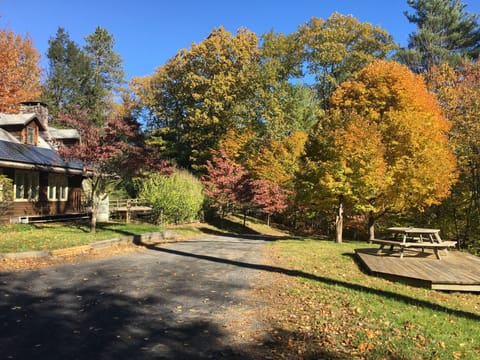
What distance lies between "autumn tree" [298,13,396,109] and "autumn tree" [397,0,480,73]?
494 centimetres

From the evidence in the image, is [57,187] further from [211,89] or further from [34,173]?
[211,89]

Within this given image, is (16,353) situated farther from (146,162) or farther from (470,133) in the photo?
(470,133)

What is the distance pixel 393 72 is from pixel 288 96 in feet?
52.7

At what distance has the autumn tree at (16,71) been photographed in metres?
31.1

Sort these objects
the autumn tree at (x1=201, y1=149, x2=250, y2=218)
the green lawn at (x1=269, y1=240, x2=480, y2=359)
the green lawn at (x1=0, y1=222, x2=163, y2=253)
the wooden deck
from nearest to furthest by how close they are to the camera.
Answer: the green lawn at (x1=269, y1=240, x2=480, y2=359) < the wooden deck < the green lawn at (x1=0, y1=222, x2=163, y2=253) < the autumn tree at (x1=201, y1=149, x2=250, y2=218)

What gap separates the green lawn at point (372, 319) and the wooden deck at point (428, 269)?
0.25 meters

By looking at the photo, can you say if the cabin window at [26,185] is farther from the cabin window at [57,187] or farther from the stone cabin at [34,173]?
the cabin window at [57,187]

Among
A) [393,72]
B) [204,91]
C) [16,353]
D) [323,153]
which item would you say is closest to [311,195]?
[323,153]

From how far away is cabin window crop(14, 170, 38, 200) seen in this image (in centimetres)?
1831

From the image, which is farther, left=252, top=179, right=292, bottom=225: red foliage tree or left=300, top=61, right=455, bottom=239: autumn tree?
left=252, top=179, right=292, bottom=225: red foliage tree

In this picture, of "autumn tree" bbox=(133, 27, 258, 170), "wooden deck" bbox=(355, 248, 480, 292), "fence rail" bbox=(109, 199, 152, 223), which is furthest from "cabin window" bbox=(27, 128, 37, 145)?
"wooden deck" bbox=(355, 248, 480, 292)

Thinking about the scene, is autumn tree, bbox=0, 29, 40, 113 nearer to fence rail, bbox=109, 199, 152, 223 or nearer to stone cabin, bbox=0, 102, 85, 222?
stone cabin, bbox=0, 102, 85, 222

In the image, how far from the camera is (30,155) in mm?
19078

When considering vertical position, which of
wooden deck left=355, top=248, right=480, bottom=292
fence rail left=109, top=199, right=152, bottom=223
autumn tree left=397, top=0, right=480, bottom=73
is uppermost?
autumn tree left=397, top=0, right=480, bottom=73
